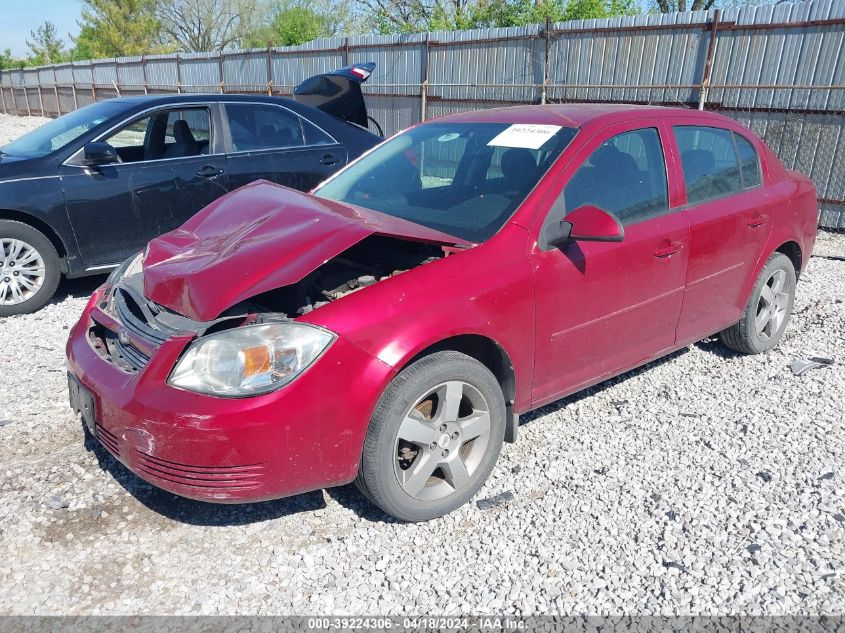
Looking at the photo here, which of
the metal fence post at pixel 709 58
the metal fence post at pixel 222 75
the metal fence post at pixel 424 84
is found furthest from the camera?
the metal fence post at pixel 222 75

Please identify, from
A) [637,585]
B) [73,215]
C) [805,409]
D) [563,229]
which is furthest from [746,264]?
[73,215]

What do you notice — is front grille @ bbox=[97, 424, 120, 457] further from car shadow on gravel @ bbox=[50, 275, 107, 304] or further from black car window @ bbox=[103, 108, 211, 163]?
black car window @ bbox=[103, 108, 211, 163]

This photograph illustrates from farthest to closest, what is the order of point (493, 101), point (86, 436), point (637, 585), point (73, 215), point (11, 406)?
point (493, 101)
point (73, 215)
point (11, 406)
point (86, 436)
point (637, 585)

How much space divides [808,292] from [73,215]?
662cm

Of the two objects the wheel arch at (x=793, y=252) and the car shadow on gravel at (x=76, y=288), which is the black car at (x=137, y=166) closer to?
the car shadow on gravel at (x=76, y=288)

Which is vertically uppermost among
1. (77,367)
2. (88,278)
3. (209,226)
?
(209,226)

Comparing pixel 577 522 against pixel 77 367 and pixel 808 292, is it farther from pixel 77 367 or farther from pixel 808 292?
pixel 808 292

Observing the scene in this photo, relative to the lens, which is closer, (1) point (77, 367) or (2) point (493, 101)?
(1) point (77, 367)

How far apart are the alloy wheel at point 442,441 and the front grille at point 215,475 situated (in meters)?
0.57

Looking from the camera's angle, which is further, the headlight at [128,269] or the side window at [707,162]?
the side window at [707,162]

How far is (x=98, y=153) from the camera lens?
5379 millimetres

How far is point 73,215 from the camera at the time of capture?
538 cm

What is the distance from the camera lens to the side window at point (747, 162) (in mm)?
4238

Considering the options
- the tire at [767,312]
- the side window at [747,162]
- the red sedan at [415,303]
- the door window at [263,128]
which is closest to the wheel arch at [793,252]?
the tire at [767,312]
